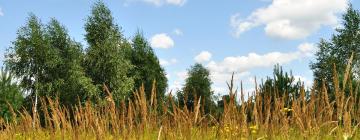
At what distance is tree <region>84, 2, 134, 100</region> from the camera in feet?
134

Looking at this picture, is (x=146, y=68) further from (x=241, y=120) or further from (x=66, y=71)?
(x=241, y=120)

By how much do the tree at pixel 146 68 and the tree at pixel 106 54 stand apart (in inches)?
210

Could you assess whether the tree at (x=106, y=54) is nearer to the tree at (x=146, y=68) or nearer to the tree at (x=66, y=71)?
the tree at (x=66, y=71)

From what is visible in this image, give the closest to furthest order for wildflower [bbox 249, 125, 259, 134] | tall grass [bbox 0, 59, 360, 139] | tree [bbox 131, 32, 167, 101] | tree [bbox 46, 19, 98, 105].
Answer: tall grass [bbox 0, 59, 360, 139] < wildflower [bbox 249, 125, 259, 134] < tree [bbox 46, 19, 98, 105] < tree [bbox 131, 32, 167, 101]

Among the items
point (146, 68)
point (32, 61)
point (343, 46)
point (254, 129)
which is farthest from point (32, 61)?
point (254, 129)

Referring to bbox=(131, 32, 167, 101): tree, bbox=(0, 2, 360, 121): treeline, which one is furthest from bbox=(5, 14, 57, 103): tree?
bbox=(131, 32, 167, 101): tree

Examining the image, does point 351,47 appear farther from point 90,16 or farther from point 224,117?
point 224,117

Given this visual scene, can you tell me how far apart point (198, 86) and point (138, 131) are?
64413 mm

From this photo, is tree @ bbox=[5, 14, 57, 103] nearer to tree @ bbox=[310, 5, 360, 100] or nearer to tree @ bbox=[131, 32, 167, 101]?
tree @ bbox=[131, 32, 167, 101]

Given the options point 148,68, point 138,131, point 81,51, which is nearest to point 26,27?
point 81,51

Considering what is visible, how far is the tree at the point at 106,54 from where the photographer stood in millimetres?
40812

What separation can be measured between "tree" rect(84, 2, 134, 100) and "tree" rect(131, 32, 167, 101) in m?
5.33

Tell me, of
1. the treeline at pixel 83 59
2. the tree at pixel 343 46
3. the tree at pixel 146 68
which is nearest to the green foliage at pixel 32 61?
the treeline at pixel 83 59

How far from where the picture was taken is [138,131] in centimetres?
431
